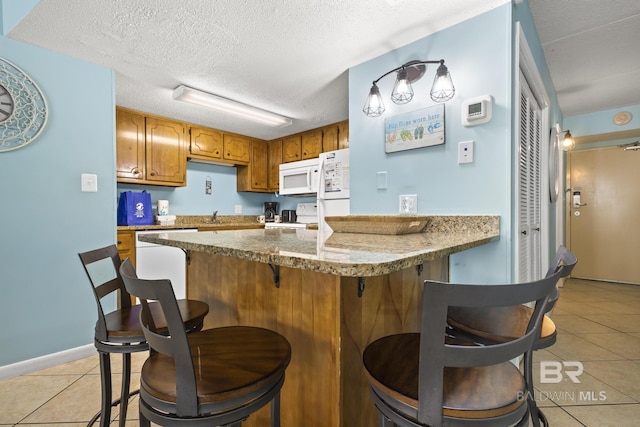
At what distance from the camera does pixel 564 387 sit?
1790 millimetres

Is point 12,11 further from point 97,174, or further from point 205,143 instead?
point 205,143

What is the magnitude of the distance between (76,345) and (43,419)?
752 millimetres

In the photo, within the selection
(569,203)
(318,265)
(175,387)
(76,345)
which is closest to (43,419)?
(76,345)

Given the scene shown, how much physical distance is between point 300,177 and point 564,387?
3.19 m

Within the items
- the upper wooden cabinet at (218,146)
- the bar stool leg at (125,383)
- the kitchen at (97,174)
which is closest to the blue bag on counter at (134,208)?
the upper wooden cabinet at (218,146)

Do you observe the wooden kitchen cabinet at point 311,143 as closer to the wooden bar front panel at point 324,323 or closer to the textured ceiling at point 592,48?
the textured ceiling at point 592,48

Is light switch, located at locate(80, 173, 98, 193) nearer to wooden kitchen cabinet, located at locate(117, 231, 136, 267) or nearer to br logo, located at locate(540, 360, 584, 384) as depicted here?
wooden kitchen cabinet, located at locate(117, 231, 136, 267)

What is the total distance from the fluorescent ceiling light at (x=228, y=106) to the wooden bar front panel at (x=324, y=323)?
79.2 inches

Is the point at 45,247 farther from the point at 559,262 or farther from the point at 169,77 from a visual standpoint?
the point at 559,262

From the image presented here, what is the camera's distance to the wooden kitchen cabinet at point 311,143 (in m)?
4.04

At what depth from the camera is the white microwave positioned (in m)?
3.83

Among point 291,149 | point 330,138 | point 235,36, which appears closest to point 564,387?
point 235,36

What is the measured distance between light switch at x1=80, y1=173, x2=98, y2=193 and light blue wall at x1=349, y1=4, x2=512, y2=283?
2030mm

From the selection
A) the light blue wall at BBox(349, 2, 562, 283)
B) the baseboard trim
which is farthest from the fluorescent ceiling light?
the baseboard trim
